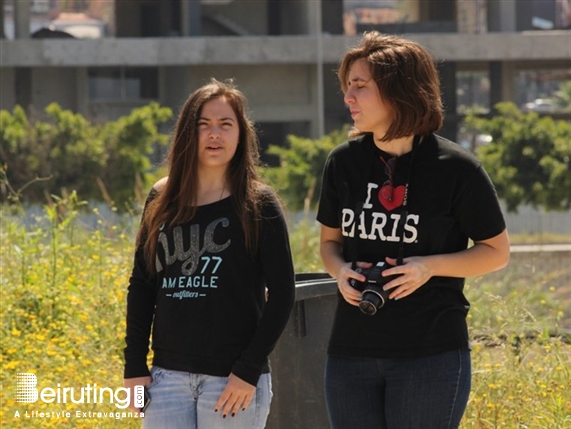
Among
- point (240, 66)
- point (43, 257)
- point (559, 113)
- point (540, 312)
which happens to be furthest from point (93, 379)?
point (559, 113)

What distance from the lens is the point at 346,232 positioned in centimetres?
368

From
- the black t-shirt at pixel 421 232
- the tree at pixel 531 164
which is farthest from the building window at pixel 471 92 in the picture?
the black t-shirt at pixel 421 232

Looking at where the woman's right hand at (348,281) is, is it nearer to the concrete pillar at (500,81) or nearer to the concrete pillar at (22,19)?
the concrete pillar at (22,19)

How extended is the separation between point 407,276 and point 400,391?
37cm

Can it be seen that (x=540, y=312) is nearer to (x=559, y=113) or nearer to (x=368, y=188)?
(x=368, y=188)

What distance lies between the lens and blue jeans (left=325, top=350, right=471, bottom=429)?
11.5 feet

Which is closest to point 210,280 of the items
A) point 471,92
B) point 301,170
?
point 301,170

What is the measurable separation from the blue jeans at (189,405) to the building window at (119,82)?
158 feet

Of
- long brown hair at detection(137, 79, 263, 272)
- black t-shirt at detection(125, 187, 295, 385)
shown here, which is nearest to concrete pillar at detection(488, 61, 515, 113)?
long brown hair at detection(137, 79, 263, 272)

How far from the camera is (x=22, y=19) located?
4975cm

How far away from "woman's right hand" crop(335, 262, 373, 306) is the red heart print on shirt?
0.65 feet

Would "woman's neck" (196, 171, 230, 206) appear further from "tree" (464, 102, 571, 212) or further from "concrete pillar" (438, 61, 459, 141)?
"concrete pillar" (438, 61, 459, 141)

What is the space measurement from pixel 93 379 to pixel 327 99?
150 feet

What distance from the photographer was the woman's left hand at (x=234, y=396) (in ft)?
12.0
